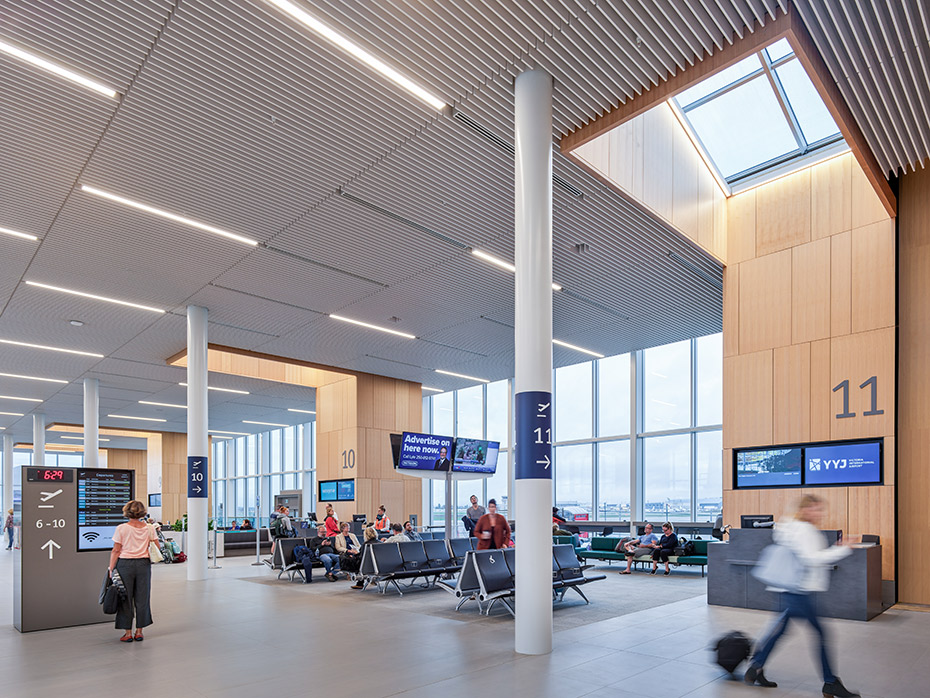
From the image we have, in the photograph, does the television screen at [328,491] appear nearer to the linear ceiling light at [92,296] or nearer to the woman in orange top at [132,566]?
the linear ceiling light at [92,296]

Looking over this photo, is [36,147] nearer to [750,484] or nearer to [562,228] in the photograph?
[562,228]

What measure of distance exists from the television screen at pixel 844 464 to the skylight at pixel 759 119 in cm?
451

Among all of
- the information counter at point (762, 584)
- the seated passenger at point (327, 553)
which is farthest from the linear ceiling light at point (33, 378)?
the information counter at point (762, 584)

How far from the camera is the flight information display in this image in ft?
27.8

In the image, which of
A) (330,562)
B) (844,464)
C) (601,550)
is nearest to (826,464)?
(844,464)

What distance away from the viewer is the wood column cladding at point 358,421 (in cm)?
2002

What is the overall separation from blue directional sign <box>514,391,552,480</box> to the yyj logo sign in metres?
5.45

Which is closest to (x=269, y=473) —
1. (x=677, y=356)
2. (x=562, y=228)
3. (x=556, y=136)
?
(x=677, y=356)

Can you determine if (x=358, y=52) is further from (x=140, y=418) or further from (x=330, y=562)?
(x=140, y=418)

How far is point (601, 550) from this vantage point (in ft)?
49.6

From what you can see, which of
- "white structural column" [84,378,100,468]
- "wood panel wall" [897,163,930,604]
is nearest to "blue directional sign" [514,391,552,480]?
"wood panel wall" [897,163,930,604]

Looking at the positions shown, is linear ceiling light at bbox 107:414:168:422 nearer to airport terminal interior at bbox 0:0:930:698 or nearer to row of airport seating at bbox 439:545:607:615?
airport terminal interior at bbox 0:0:930:698

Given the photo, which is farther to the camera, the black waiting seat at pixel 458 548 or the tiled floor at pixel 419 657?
the black waiting seat at pixel 458 548

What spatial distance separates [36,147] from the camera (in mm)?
7734
